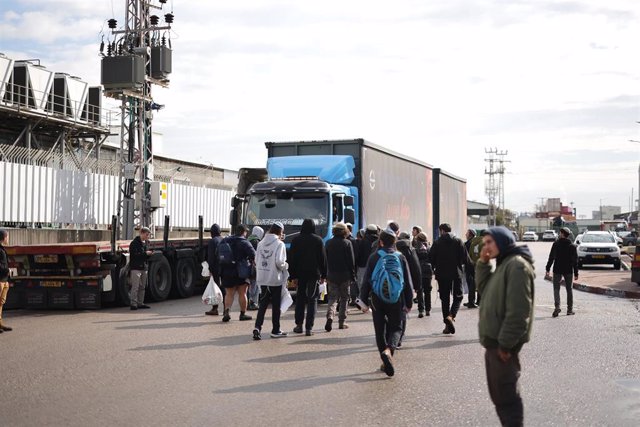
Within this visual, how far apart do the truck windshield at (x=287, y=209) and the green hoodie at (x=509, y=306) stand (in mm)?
11591

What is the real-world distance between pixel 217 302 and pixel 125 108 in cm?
1570

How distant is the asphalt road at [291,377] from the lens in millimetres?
6699

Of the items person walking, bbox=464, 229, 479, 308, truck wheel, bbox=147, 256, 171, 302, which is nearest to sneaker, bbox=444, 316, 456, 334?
person walking, bbox=464, 229, 479, 308

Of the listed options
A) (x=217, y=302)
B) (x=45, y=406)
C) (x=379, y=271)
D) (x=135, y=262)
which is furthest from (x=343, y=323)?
(x=45, y=406)

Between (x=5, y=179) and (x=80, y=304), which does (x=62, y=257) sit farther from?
(x=5, y=179)

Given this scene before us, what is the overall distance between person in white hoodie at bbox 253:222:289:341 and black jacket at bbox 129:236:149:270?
4.98 metres

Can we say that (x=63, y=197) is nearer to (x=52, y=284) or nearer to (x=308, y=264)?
(x=52, y=284)

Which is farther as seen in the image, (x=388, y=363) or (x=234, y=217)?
(x=234, y=217)

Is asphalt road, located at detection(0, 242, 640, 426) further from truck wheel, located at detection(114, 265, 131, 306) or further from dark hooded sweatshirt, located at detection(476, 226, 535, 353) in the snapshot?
truck wheel, located at detection(114, 265, 131, 306)

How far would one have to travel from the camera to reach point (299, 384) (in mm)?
8055

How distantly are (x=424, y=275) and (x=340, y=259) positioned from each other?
2663 millimetres

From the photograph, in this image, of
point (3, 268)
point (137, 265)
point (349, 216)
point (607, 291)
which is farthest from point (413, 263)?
point (607, 291)

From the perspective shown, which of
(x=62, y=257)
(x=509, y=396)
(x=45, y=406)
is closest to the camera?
(x=509, y=396)

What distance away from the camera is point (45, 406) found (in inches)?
278
